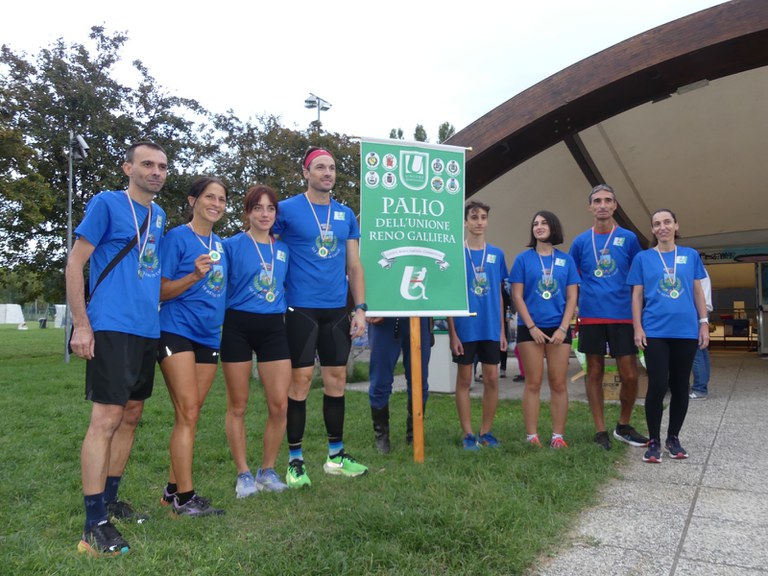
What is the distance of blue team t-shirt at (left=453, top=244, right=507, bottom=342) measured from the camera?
4.48 m

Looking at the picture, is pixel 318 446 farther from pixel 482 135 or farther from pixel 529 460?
pixel 482 135

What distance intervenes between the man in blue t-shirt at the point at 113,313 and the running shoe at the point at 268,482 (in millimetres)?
710

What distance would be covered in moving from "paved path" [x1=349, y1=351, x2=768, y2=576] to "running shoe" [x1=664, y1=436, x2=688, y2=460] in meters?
0.06

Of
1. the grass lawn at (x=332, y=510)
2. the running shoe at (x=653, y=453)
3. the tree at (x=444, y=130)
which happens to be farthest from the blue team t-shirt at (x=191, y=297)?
the tree at (x=444, y=130)

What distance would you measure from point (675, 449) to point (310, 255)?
2911mm

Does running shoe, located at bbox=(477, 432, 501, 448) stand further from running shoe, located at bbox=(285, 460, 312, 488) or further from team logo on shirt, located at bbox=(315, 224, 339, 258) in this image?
team logo on shirt, located at bbox=(315, 224, 339, 258)

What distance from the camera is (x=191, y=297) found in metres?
3.12

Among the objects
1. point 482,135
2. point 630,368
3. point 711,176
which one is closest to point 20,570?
point 630,368

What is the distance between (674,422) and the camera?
4.27 meters

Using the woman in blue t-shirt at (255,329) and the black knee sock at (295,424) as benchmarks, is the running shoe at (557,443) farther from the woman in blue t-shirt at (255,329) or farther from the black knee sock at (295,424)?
the woman in blue t-shirt at (255,329)

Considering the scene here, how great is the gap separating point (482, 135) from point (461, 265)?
3196 millimetres

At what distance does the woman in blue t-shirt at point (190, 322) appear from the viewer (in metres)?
3.01

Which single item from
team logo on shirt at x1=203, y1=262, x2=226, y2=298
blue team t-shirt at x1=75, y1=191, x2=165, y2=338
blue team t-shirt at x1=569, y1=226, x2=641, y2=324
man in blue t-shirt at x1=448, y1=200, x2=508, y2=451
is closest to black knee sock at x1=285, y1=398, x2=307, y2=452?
team logo on shirt at x1=203, y1=262, x2=226, y2=298

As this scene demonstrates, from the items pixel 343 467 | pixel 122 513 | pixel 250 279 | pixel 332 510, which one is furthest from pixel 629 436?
pixel 122 513
